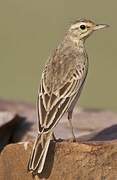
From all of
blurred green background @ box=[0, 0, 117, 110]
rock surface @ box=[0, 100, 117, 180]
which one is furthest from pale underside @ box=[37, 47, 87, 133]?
blurred green background @ box=[0, 0, 117, 110]

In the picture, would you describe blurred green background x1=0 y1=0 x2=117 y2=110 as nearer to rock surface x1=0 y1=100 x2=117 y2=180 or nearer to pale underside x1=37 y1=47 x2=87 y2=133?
pale underside x1=37 y1=47 x2=87 y2=133

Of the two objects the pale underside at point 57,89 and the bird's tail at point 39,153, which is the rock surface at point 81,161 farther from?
the pale underside at point 57,89

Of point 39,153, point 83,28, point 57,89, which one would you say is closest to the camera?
point 39,153

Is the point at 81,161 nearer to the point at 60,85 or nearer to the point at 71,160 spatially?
the point at 71,160

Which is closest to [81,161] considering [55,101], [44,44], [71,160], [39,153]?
[71,160]

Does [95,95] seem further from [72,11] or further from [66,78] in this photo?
[66,78]

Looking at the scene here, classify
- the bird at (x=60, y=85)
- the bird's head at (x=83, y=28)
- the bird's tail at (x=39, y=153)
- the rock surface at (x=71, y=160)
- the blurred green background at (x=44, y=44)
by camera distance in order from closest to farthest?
the bird's tail at (x=39, y=153), the bird at (x=60, y=85), the rock surface at (x=71, y=160), the bird's head at (x=83, y=28), the blurred green background at (x=44, y=44)

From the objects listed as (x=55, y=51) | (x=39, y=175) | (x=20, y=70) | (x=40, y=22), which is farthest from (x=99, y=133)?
(x=40, y=22)

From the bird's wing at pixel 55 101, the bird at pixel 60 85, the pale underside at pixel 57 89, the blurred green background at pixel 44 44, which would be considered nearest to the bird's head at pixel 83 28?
the bird at pixel 60 85
